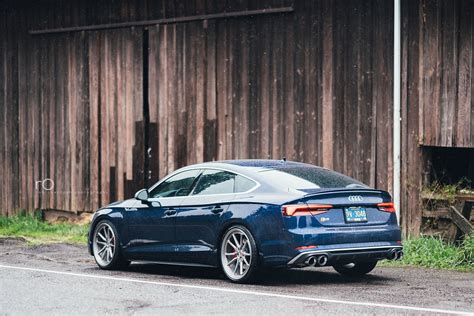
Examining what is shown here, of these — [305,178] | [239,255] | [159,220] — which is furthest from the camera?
[159,220]

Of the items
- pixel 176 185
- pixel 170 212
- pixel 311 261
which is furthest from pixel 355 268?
pixel 176 185

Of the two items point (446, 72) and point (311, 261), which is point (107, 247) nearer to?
point (311, 261)

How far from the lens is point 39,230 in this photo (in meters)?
21.6

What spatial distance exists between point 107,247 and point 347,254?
3.90m

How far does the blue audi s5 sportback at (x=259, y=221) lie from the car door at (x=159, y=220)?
0.04ft

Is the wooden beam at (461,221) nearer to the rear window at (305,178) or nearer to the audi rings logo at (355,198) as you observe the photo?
the rear window at (305,178)

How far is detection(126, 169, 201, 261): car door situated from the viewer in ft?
44.0

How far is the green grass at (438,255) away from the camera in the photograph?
14258 mm

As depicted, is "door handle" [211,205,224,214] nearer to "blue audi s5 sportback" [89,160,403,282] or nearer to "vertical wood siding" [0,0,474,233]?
"blue audi s5 sportback" [89,160,403,282]

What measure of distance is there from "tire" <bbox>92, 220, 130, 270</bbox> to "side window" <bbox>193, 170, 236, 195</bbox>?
1.58 m

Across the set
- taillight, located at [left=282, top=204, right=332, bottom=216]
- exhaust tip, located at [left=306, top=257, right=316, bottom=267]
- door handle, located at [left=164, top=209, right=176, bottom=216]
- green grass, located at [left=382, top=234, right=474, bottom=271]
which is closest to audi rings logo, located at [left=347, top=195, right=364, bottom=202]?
taillight, located at [left=282, top=204, right=332, bottom=216]

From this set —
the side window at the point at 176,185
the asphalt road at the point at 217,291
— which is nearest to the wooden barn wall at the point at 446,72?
the asphalt road at the point at 217,291

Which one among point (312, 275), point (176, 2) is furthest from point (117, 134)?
point (312, 275)

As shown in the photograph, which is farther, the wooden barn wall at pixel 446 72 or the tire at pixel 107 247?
the wooden barn wall at pixel 446 72
